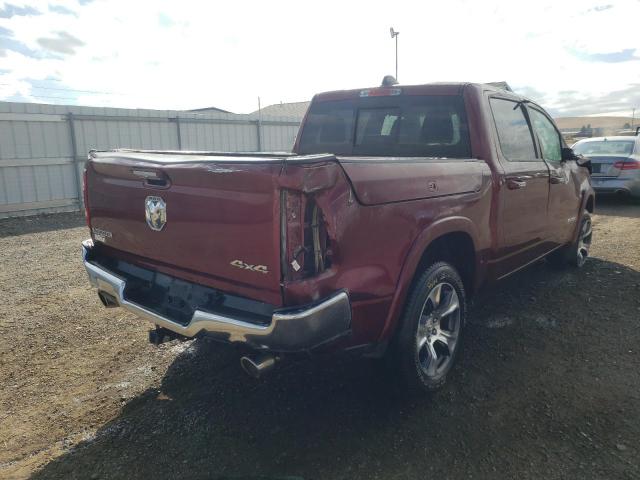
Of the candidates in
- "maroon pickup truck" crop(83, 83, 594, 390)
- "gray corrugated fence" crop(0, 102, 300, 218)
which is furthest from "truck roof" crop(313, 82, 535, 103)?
"gray corrugated fence" crop(0, 102, 300, 218)

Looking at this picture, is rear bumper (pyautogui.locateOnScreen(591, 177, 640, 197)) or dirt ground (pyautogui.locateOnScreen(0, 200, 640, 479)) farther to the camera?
rear bumper (pyautogui.locateOnScreen(591, 177, 640, 197))

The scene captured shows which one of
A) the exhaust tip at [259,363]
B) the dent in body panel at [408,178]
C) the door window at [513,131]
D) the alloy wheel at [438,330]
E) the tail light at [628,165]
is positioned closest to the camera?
the exhaust tip at [259,363]

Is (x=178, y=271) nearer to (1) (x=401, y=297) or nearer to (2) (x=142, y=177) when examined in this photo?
(2) (x=142, y=177)

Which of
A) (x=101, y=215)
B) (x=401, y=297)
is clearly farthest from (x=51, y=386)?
(x=401, y=297)

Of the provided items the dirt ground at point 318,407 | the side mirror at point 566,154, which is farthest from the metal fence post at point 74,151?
the side mirror at point 566,154

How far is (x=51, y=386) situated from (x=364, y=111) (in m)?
3.16

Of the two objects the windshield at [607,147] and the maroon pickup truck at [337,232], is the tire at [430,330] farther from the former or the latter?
the windshield at [607,147]

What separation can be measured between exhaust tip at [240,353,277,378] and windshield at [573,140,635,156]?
10154 millimetres

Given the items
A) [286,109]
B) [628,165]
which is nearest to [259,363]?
[628,165]

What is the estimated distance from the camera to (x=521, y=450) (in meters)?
2.59

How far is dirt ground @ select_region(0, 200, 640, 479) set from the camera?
251 cm

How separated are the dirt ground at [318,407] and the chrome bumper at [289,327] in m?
0.71

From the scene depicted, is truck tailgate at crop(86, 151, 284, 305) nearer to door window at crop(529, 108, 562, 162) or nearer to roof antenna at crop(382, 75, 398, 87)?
roof antenna at crop(382, 75, 398, 87)

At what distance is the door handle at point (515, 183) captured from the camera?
12.0 ft
